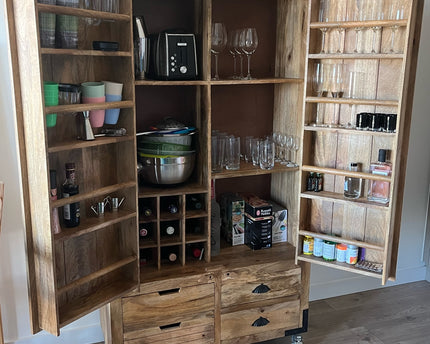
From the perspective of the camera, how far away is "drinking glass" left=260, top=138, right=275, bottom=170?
2484mm

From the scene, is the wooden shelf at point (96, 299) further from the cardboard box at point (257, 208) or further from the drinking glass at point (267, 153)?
the drinking glass at point (267, 153)

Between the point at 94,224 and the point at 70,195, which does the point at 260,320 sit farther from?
the point at 70,195

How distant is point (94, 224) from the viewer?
78.7 inches

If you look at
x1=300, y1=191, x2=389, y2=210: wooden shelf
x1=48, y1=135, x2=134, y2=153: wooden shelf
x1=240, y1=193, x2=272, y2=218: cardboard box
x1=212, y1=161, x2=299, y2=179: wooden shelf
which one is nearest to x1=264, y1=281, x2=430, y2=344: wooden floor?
x1=240, y1=193, x2=272, y2=218: cardboard box

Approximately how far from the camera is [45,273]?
73.5 inches

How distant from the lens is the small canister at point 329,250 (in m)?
2.44

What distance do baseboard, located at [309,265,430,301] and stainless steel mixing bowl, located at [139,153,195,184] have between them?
4.40 ft

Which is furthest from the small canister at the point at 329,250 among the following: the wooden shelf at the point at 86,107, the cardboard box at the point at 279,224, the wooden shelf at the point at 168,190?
the wooden shelf at the point at 86,107

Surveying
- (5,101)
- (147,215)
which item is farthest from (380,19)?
(5,101)

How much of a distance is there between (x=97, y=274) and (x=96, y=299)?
0.41 feet

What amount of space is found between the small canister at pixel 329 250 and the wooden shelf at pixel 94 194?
1.05 m

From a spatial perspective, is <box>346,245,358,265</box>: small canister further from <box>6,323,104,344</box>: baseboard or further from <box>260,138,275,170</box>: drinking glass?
<box>6,323,104,344</box>: baseboard

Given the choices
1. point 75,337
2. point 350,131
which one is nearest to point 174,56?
point 350,131

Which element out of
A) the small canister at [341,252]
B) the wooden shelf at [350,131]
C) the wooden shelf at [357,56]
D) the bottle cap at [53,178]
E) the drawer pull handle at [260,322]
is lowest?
the drawer pull handle at [260,322]
